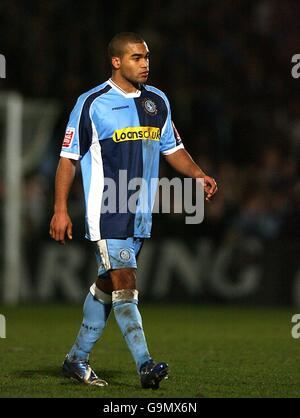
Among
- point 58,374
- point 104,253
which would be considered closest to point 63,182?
point 104,253

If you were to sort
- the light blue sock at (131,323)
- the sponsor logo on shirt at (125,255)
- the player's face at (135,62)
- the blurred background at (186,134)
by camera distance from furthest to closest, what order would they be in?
the blurred background at (186,134), the player's face at (135,62), the sponsor logo on shirt at (125,255), the light blue sock at (131,323)

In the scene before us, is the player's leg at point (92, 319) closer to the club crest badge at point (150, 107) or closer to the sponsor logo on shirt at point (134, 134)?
the sponsor logo on shirt at point (134, 134)

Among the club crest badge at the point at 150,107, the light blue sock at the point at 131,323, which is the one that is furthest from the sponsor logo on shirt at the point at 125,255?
the club crest badge at the point at 150,107

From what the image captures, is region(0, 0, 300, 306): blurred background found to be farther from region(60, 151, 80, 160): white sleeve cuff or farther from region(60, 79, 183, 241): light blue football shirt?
region(60, 151, 80, 160): white sleeve cuff

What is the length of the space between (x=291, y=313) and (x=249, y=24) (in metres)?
6.61

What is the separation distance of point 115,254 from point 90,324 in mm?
593

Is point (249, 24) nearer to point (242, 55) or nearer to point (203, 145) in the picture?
point (242, 55)

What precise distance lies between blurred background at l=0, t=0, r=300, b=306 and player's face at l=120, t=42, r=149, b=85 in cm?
826

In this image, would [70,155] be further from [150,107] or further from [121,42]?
[121,42]

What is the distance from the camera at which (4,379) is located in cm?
737

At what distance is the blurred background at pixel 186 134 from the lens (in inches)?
607

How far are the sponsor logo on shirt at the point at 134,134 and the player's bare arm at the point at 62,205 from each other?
0.34m

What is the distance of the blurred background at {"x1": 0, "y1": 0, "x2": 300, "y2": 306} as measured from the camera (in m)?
15.4
